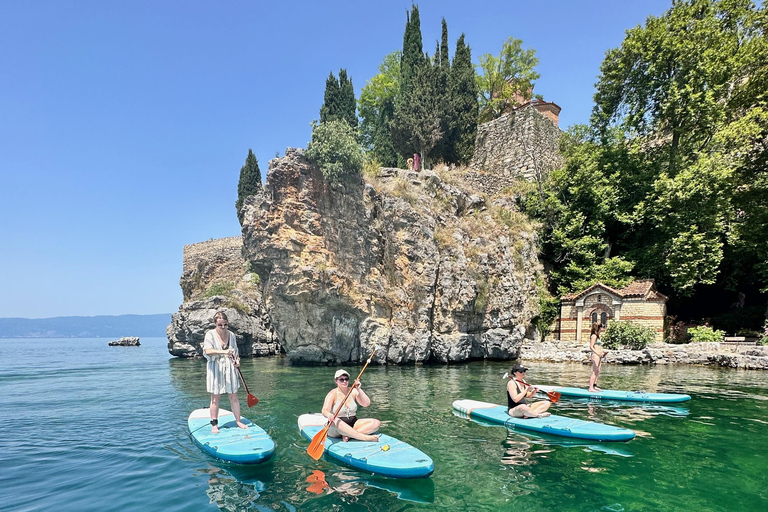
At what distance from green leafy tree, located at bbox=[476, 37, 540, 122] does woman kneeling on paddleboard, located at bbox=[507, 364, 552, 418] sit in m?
36.0

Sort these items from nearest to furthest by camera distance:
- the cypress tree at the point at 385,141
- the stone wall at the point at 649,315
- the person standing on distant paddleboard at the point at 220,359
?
the person standing on distant paddleboard at the point at 220,359 → the stone wall at the point at 649,315 → the cypress tree at the point at 385,141

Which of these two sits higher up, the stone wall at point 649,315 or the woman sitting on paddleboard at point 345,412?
the stone wall at point 649,315

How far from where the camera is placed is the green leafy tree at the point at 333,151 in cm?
2394

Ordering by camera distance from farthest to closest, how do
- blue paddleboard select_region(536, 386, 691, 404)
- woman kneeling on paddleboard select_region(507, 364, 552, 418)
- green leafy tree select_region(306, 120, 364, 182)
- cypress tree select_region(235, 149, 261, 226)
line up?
cypress tree select_region(235, 149, 261, 226) < green leafy tree select_region(306, 120, 364, 182) < blue paddleboard select_region(536, 386, 691, 404) < woman kneeling on paddleboard select_region(507, 364, 552, 418)

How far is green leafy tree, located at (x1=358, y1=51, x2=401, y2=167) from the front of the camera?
41.1 m

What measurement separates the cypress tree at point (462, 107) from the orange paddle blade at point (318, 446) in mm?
31482

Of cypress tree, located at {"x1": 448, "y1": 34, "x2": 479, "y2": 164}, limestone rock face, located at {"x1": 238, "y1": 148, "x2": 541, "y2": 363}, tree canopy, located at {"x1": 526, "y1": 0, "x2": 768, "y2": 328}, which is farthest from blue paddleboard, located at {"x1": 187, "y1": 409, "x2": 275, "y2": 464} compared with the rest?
cypress tree, located at {"x1": 448, "y1": 34, "x2": 479, "y2": 164}

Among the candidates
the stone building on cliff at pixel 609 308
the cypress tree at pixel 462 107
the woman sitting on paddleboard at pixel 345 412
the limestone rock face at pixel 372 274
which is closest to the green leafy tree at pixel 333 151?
the limestone rock face at pixel 372 274

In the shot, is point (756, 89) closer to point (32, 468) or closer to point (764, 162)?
point (764, 162)

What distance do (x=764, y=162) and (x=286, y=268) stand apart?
32.0 metres

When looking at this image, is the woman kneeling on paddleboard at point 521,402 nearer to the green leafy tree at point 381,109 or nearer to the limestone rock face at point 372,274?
the limestone rock face at point 372,274

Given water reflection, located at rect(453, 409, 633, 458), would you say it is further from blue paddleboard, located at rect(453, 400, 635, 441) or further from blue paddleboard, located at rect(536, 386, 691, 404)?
blue paddleboard, located at rect(536, 386, 691, 404)

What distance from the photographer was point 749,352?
21609 millimetres

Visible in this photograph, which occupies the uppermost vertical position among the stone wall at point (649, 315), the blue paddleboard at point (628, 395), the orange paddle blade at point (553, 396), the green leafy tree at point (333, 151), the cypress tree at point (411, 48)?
the cypress tree at point (411, 48)
